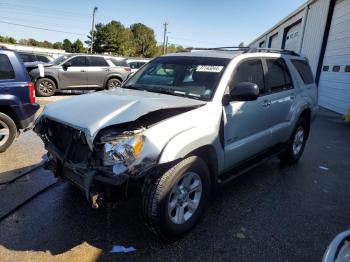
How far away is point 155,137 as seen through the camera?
8.81 feet

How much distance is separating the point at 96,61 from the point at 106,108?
11.7 m

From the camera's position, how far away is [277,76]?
187 inches

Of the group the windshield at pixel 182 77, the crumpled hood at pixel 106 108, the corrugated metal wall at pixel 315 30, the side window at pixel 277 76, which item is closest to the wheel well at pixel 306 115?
the side window at pixel 277 76

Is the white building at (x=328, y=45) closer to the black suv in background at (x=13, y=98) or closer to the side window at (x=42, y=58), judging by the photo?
the black suv in background at (x=13, y=98)

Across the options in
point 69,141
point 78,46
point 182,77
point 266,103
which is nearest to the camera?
point 69,141

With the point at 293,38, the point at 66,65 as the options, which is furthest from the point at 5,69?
the point at 293,38

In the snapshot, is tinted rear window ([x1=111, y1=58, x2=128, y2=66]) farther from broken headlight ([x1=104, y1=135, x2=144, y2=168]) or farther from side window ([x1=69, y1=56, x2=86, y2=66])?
broken headlight ([x1=104, y1=135, x2=144, y2=168])

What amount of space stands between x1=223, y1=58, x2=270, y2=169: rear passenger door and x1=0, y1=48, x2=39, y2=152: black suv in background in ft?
11.9

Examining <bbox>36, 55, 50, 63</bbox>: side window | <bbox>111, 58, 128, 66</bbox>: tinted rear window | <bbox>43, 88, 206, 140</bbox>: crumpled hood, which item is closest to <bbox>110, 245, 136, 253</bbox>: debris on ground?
<bbox>43, 88, 206, 140</bbox>: crumpled hood

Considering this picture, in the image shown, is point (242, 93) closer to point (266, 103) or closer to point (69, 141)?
point (266, 103)

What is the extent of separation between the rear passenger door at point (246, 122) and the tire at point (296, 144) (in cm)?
108

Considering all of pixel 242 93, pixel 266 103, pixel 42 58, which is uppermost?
pixel 242 93

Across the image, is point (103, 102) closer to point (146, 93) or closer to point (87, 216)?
point (146, 93)

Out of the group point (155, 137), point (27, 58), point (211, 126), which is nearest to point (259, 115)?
point (211, 126)
